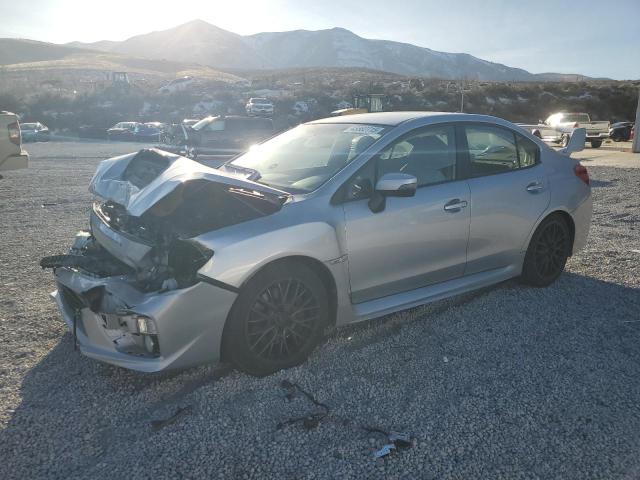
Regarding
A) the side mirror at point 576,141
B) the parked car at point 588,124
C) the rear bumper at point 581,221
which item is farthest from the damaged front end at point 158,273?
the parked car at point 588,124

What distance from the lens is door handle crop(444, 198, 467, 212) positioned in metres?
4.09

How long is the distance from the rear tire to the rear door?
0.54 ft

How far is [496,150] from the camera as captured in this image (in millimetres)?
4637

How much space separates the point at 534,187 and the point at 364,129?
5.49 feet

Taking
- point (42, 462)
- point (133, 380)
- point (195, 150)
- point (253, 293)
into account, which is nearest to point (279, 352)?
point (253, 293)

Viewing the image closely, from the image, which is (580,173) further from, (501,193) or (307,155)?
(307,155)

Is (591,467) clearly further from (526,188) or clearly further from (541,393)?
(526,188)

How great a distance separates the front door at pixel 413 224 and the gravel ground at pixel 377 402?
464 mm

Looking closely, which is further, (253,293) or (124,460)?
(253,293)

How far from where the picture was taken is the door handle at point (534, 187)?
15.4 feet

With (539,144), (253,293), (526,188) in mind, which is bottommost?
(253,293)

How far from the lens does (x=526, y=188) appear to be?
15.3 ft

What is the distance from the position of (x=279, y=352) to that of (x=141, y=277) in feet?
3.22

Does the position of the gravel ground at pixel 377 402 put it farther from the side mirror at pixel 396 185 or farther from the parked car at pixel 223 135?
the parked car at pixel 223 135
